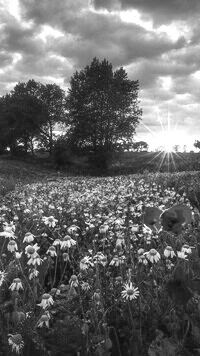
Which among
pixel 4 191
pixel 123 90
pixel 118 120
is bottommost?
pixel 4 191

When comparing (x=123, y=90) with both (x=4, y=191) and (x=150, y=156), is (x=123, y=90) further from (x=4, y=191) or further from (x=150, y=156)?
(x=4, y=191)

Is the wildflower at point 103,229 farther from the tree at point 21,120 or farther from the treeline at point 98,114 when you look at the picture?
the tree at point 21,120

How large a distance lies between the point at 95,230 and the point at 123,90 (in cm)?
4526

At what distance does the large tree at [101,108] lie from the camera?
154 feet

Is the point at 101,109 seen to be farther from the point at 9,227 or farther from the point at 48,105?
the point at 9,227

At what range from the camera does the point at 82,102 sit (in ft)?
158

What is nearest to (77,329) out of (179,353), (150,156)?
(179,353)

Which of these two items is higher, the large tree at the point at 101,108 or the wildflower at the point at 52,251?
the large tree at the point at 101,108

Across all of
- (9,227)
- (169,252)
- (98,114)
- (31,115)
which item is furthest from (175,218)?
(31,115)

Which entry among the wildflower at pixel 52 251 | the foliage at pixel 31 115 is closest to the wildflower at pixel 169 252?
the wildflower at pixel 52 251

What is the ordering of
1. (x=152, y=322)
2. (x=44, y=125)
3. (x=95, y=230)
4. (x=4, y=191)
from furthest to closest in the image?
(x=44, y=125) < (x=4, y=191) < (x=95, y=230) < (x=152, y=322)

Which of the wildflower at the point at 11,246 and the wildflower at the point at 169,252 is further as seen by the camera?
the wildflower at the point at 11,246

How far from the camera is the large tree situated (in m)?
46.9

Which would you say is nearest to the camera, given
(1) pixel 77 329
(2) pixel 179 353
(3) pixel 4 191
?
(1) pixel 77 329
